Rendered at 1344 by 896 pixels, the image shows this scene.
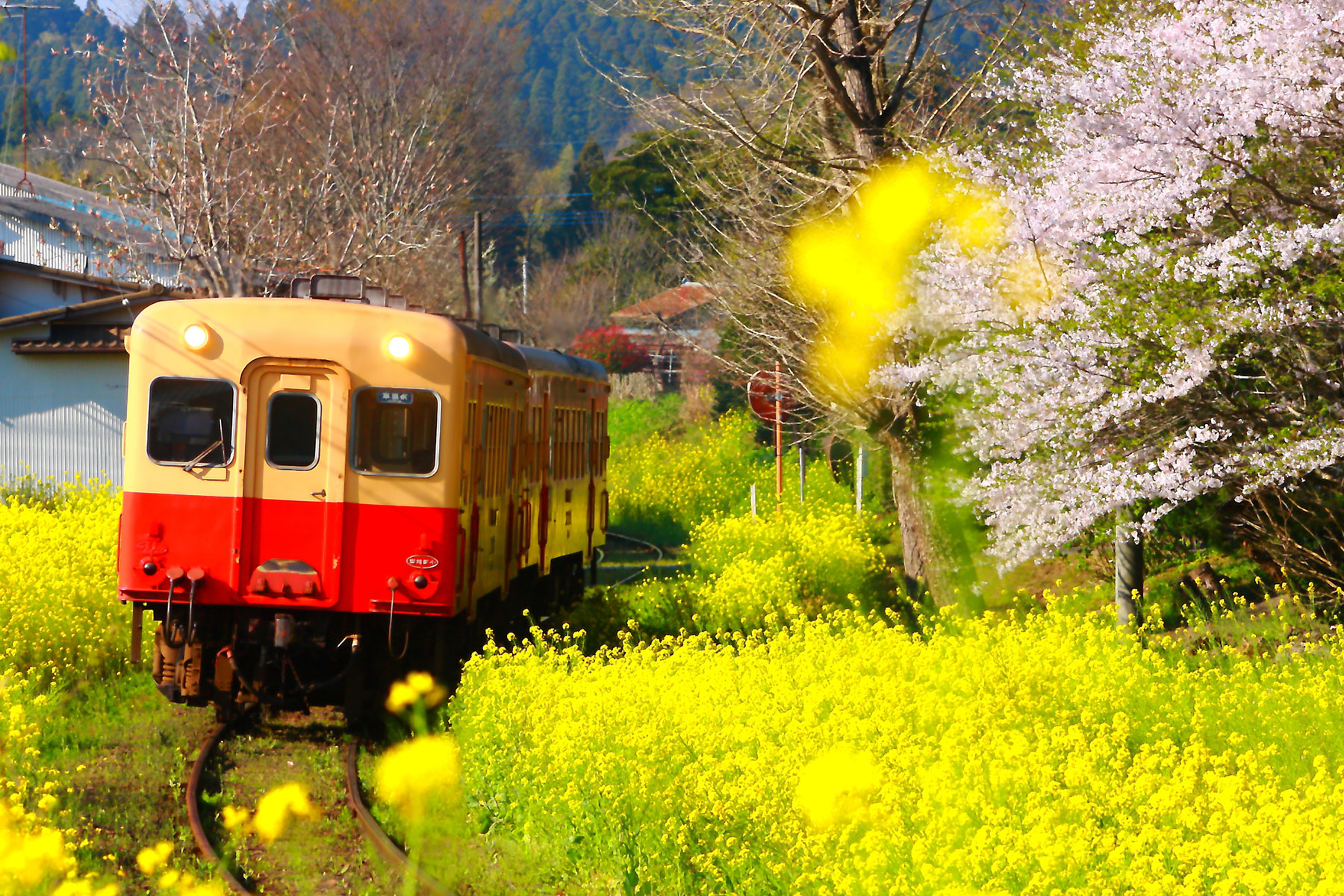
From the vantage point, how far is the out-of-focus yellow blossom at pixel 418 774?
4797 millimetres

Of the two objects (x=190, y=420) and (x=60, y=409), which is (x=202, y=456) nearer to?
(x=190, y=420)

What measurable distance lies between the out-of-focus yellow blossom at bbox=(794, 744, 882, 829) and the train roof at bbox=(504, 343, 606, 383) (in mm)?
5699

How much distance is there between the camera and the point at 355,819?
7188 mm

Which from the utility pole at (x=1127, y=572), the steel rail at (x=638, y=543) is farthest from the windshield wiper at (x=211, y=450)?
the steel rail at (x=638, y=543)

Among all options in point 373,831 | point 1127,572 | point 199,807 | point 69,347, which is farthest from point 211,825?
point 69,347

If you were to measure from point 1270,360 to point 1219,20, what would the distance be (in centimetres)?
195

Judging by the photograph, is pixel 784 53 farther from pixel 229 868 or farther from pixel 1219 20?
pixel 229 868

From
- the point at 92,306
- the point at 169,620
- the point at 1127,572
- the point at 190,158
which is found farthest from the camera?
the point at 92,306

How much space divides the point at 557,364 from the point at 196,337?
14.6 feet

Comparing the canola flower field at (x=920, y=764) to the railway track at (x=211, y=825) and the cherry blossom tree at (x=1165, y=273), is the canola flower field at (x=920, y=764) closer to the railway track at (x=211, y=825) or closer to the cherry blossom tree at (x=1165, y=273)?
the railway track at (x=211, y=825)

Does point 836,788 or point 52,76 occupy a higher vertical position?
point 52,76

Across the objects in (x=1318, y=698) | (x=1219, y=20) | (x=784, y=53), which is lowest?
(x=1318, y=698)

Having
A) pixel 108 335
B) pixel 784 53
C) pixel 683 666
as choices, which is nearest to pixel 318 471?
pixel 683 666

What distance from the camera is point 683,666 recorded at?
7.33 metres
